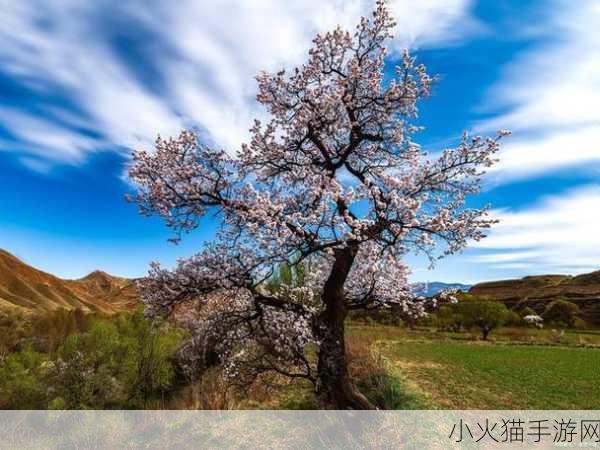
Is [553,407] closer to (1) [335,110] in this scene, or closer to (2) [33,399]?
(1) [335,110]

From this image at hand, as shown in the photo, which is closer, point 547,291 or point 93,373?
point 93,373

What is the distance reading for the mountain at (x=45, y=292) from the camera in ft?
62.6

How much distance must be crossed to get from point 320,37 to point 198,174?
3.75 m

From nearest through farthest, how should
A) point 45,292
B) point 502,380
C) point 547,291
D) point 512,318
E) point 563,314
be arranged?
point 502,380, point 45,292, point 512,318, point 563,314, point 547,291

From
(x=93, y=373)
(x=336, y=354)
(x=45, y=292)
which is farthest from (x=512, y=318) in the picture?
(x=93, y=373)

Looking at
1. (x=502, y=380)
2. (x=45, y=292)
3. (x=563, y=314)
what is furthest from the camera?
(x=563, y=314)

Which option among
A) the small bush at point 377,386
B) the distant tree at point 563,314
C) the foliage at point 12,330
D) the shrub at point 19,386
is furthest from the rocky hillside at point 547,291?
the shrub at point 19,386

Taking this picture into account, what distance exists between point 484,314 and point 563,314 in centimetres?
4777

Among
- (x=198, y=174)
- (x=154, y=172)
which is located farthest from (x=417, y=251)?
(x=154, y=172)

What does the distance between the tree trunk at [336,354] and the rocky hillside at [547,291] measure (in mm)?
103223

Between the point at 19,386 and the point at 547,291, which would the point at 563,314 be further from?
the point at 19,386

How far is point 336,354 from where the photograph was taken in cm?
896

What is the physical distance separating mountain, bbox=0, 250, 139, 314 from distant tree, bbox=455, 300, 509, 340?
137 ft

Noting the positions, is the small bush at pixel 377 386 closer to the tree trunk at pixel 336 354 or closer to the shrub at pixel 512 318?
the tree trunk at pixel 336 354
